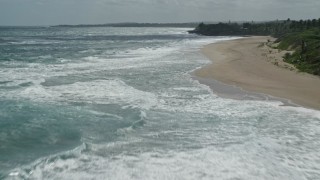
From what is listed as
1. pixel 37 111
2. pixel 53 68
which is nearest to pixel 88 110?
pixel 37 111

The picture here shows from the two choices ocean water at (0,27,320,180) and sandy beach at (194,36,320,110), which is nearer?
ocean water at (0,27,320,180)

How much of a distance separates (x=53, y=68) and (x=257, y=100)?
23.1 metres

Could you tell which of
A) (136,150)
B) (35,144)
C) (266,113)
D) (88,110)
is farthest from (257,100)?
(35,144)

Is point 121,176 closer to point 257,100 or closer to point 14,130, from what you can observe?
point 14,130

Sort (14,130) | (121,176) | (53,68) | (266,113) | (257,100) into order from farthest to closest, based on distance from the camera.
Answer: (53,68) < (257,100) < (266,113) < (14,130) < (121,176)

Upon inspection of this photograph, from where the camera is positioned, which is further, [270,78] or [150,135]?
[270,78]

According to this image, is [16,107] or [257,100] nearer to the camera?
[16,107]

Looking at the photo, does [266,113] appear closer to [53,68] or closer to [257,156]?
[257,156]

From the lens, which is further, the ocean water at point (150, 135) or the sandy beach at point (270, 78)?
the sandy beach at point (270, 78)

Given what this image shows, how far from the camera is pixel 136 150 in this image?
1509cm

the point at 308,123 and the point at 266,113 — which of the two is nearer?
the point at 308,123

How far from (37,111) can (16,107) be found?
166cm

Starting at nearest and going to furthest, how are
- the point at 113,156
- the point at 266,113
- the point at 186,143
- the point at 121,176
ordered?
the point at 121,176, the point at 113,156, the point at 186,143, the point at 266,113

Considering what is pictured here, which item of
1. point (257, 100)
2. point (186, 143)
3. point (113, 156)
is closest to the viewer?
point (113, 156)
